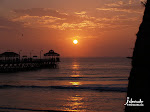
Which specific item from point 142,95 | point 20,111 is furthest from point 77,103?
point 142,95

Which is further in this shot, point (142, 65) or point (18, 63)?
point (18, 63)

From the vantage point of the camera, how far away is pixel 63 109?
15.9 metres

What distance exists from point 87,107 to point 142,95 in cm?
1338

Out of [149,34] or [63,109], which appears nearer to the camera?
[149,34]

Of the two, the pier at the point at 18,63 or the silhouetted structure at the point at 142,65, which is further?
the pier at the point at 18,63

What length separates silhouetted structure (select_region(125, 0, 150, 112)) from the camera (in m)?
3.17

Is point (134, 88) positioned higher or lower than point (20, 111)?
higher

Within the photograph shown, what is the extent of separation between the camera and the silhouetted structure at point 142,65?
125 inches

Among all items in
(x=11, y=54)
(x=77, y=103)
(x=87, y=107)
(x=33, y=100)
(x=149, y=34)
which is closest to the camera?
(x=149, y=34)

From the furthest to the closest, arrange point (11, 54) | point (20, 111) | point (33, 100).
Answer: point (11, 54) → point (33, 100) → point (20, 111)

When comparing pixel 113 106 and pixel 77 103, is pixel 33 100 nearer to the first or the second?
pixel 77 103

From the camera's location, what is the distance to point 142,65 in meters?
3.21

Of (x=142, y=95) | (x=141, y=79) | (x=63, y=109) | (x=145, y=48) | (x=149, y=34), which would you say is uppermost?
(x=149, y=34)

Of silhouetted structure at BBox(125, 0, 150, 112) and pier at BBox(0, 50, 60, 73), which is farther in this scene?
pier at BBox(0, 50, 60, 73)
